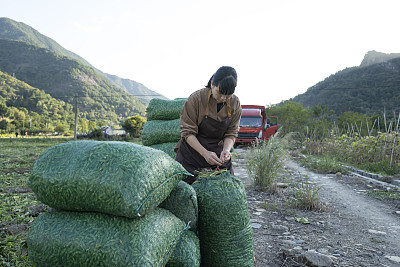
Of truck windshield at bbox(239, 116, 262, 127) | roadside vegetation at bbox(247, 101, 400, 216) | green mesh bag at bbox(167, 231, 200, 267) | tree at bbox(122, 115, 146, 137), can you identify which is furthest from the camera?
tree at bbox(122, 115, 146, 137)

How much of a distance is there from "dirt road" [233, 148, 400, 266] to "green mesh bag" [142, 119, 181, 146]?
178 centimetres

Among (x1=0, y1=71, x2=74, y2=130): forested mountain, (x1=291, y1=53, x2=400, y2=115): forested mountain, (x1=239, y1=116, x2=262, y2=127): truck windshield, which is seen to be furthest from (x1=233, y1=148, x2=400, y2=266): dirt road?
(x1=0, y1=71, x2=74, y2=130): forested mountain

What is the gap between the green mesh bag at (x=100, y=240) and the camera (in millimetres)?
1360

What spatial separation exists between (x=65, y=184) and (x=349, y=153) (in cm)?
1039

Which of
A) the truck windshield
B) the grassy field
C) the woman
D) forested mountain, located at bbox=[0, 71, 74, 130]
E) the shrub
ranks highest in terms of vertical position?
the woman

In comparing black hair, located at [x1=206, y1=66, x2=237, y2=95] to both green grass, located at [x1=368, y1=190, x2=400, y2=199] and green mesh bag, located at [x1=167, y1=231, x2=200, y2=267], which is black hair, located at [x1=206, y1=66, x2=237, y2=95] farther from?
green grass, located at [x1=368, y1=190, x2=400, y2=199]

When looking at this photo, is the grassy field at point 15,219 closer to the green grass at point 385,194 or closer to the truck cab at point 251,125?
Answer: the green grass at point 385,194

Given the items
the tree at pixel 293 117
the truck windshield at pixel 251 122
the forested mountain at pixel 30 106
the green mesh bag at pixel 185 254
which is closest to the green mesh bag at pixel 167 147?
the green mesh bag at pixel 185 254

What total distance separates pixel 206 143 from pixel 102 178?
49.9 inches

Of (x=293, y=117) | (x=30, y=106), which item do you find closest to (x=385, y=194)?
(x=293, y=117)

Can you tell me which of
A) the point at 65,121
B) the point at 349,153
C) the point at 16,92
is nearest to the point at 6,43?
the point at 16,92

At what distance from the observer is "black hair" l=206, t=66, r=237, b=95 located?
2117 millimetres

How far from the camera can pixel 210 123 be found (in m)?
2.44

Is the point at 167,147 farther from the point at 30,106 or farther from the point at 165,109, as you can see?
the point at 30,106
